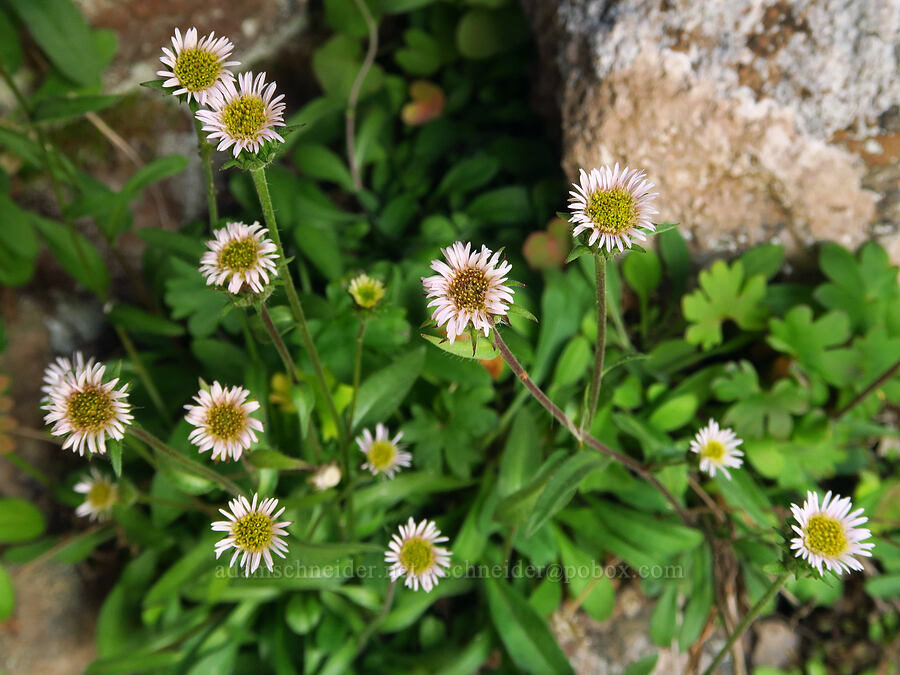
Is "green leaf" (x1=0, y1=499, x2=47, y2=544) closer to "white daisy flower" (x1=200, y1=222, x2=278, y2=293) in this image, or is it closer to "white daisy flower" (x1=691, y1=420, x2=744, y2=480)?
"white daisy flower" (x1=200, y1=222, x2=278, y2=293)

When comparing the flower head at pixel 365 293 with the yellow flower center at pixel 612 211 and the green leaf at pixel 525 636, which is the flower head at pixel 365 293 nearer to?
the yellow flower center at pixel 612 211

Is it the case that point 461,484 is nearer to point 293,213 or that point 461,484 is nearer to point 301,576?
point 301,576

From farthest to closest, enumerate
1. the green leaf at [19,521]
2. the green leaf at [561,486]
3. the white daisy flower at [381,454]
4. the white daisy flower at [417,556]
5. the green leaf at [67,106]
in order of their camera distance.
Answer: the green leaf at [19,521] < the green leaf at [67,106] < the white daisy flower at [381,454] < the green leaf at [561,486] < the white daisy flower at [417,556]

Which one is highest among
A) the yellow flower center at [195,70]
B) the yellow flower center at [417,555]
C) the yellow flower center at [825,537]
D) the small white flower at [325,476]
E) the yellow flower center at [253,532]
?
the yellow flower center at [195,70]

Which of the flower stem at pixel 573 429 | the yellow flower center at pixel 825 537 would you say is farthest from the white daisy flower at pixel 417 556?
the yellow flower center at pixel 825 537

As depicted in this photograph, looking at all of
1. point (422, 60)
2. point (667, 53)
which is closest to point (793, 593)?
point (667, 53)

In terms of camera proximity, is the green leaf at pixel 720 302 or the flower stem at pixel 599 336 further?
the green leaf at pixel 720 302

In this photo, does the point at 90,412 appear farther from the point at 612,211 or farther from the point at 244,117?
the point at 612,211
